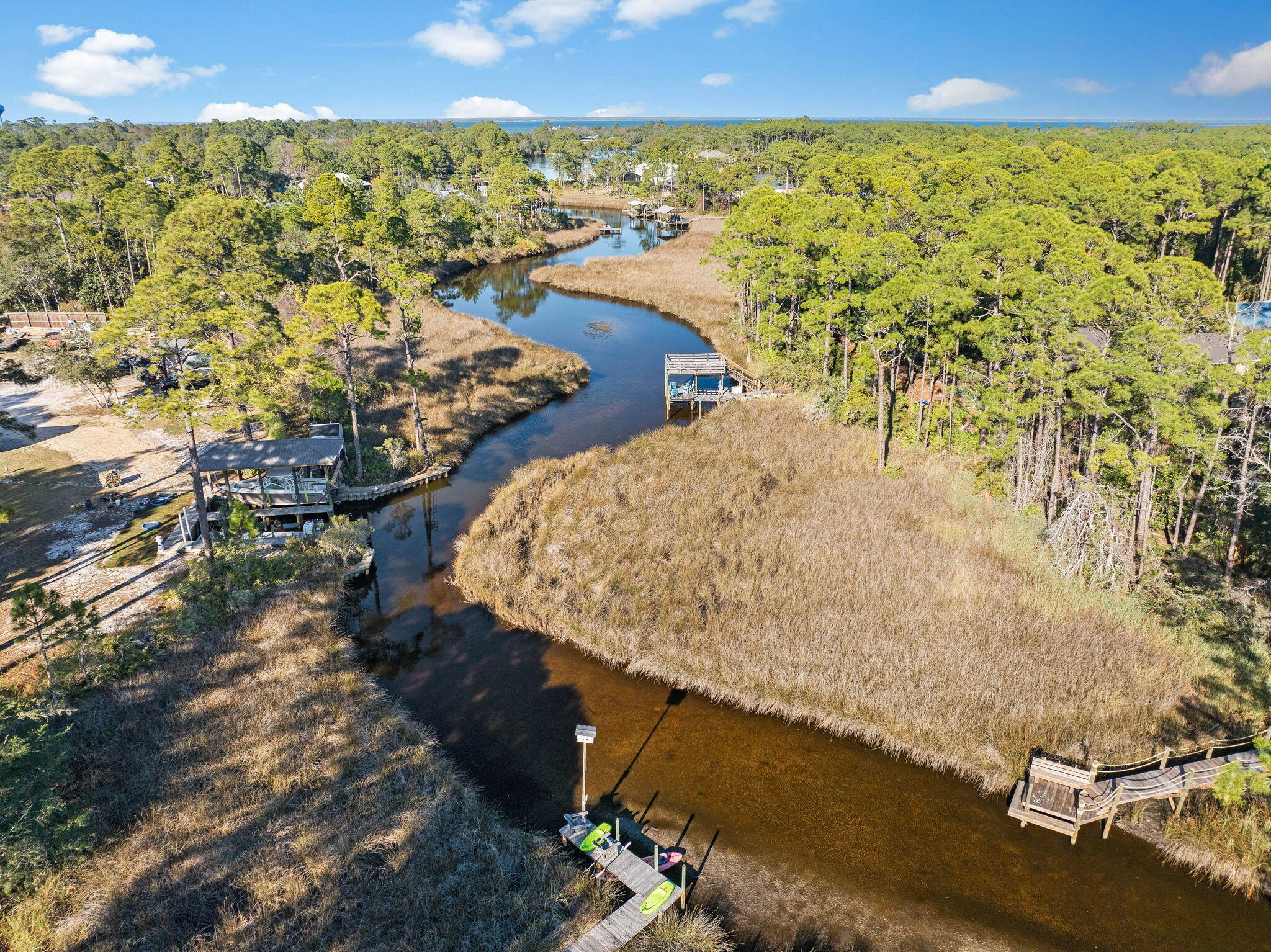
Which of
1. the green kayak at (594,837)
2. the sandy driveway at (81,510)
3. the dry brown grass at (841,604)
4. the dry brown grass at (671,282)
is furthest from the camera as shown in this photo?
the dry brown grass at (671,282)

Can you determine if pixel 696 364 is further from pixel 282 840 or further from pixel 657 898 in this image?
pixel 282 840

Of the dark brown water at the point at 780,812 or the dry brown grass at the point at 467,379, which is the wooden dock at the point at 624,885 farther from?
the dry brown grass at the point at 467,379

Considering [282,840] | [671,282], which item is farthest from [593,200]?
[282,840]

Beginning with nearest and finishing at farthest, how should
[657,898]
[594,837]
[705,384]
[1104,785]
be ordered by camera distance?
1. [657,898]
2. [594,837]
3. [1104,785]
4. [705,384]

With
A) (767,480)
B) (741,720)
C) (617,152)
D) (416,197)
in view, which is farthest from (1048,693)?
(617,152)

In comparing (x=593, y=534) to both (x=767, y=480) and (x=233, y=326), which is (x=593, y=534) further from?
(x=233, y=326)

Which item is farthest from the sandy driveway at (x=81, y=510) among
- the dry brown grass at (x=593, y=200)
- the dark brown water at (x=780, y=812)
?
the dry brown grass at (x=593, y=200)
